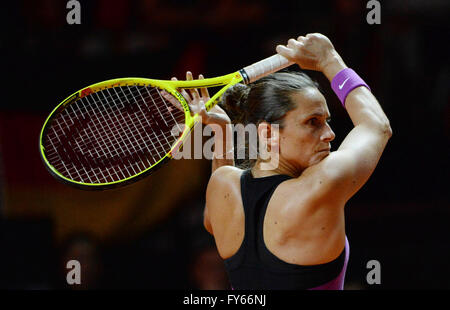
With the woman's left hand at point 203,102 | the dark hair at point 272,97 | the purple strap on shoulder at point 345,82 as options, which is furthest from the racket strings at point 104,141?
the purple strap on shoulder at point 345,82

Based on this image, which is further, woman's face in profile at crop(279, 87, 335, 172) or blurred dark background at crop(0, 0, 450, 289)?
blurred dark background at crop(0, 0, 450, 289)

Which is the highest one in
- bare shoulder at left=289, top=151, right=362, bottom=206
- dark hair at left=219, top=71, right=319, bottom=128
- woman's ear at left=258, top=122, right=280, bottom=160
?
dark hair at left=219, top=71, right=319, bottom=128

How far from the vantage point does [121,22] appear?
297 centimetres

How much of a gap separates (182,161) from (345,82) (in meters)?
1.61

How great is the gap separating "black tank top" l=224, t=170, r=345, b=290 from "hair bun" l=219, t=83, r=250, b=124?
24 cm

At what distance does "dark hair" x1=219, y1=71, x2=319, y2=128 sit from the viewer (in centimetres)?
139

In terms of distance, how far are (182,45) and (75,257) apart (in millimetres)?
1182

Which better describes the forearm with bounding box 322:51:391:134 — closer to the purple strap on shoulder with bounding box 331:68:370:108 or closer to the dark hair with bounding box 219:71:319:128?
the purple strap on shoulder with bounding box 331:68:370:108

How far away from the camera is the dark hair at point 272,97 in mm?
1391

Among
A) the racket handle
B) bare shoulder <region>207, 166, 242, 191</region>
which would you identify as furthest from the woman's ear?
the racket handle

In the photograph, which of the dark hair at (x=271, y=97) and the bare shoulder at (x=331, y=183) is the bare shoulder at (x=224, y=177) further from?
the bare shoulder at (x=331, y=183)

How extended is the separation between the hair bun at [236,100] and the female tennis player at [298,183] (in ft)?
0.27

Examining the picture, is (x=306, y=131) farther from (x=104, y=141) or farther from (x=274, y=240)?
(x=104, y=141)

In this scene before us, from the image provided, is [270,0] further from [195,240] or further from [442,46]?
[195,240]
